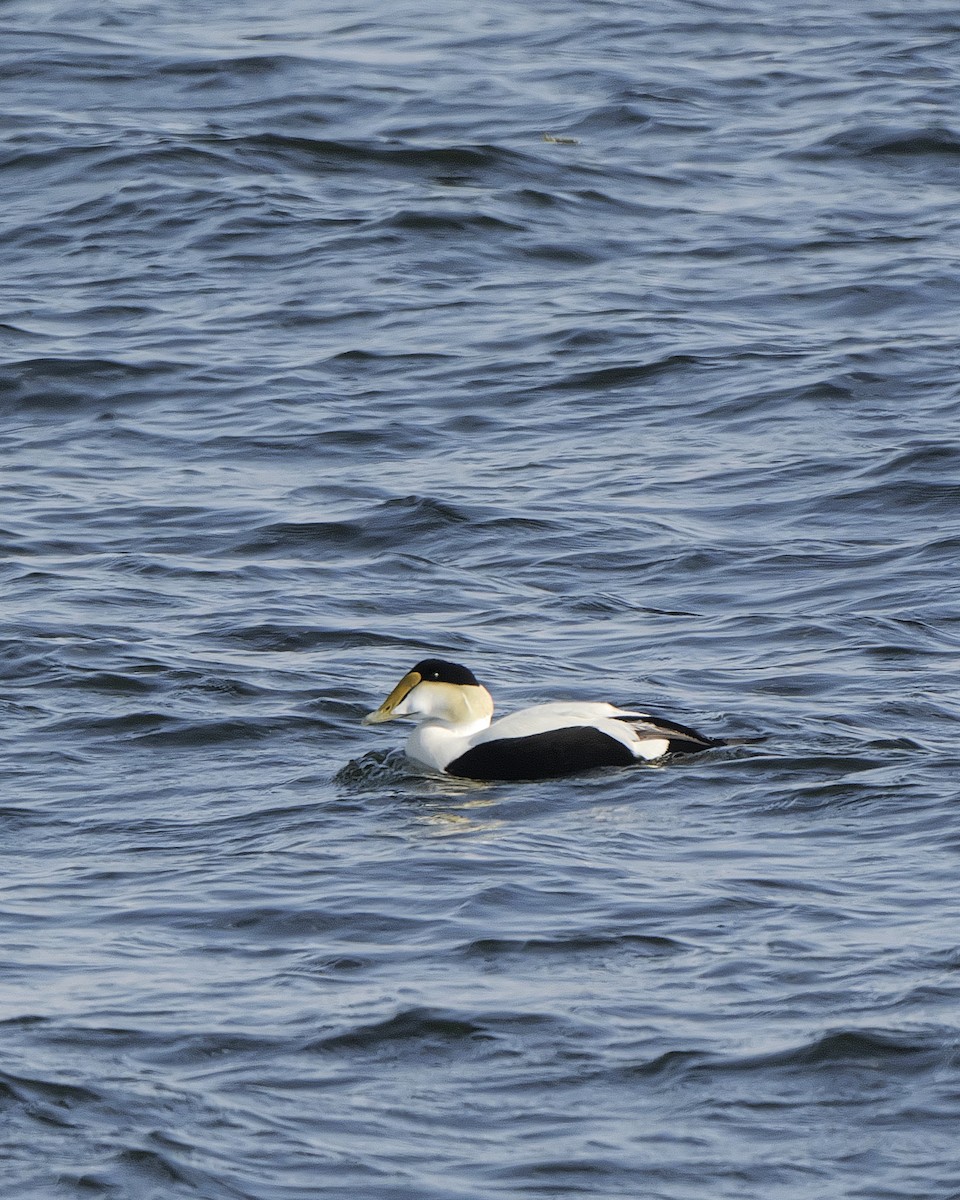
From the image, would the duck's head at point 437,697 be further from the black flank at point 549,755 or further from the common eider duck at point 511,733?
the black flank at point 549,755

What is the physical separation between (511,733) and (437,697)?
35 centimetres

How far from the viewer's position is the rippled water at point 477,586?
19.1 feet

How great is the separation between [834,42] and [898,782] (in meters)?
14.7

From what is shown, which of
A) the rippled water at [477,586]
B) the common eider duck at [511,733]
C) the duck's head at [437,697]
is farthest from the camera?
the duck's head at [437,697]

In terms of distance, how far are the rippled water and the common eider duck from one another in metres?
0.11

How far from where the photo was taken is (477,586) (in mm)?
11180

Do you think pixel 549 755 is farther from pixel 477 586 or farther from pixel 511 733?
pixel 477 586

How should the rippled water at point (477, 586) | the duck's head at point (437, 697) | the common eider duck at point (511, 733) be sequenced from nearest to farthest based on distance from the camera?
the rippled water at point (477, 586)
the common eider duck at point (511, 733)
the duck's head at point (437, 697)

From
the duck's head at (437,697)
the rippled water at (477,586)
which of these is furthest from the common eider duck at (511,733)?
the rippled water at (477,586)

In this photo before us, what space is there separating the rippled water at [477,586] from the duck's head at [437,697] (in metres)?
0.25

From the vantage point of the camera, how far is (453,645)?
10367mm

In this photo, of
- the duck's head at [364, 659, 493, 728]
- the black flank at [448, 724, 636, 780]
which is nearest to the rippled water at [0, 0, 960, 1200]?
the black flank at [448, 724, 636, 780]

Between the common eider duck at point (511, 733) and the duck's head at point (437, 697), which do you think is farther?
the duck's head at point (437, 697)

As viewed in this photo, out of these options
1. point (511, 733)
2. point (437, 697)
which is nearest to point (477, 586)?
point (437, 697)
